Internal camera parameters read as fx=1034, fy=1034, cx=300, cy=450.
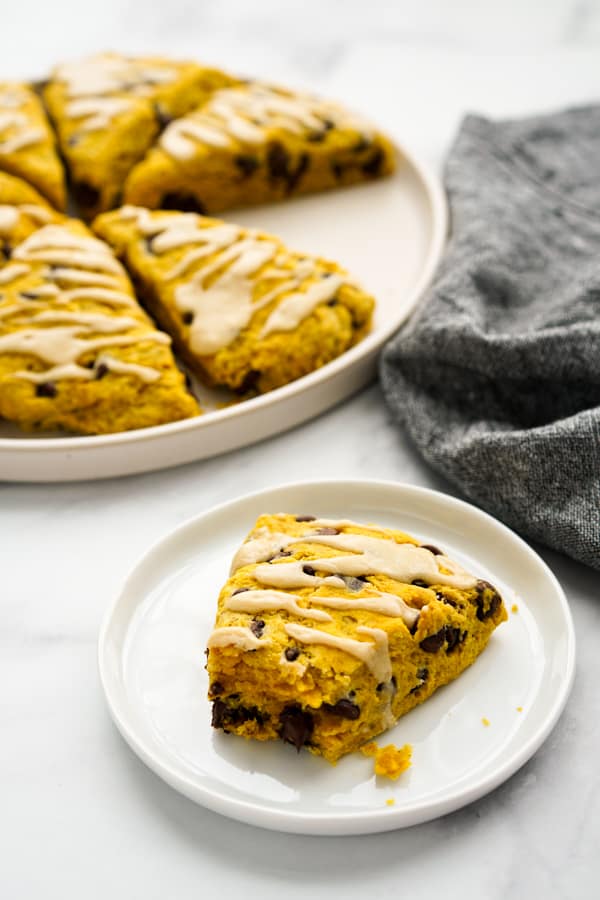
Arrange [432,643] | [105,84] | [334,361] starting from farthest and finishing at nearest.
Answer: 1. [105,84]
2. [334,361]
3. [432,643]

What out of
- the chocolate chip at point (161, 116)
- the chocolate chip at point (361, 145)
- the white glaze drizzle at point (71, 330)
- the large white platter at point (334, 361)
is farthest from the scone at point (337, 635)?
the chocolate chip at point (161, 116)

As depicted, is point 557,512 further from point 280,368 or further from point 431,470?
point 280,368

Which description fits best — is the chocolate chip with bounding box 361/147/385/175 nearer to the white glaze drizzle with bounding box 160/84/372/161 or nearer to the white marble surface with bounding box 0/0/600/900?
the white glaze drizzle with bounding box 160/84/372/161

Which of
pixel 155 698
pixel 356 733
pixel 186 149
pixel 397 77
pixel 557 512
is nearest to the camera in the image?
pixel 356 733

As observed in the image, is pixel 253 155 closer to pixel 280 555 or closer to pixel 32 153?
pixel 32 153

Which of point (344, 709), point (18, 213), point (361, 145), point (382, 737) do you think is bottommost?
point (382, 737)

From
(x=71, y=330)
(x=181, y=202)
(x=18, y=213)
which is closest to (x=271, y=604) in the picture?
(x=71, y=330)

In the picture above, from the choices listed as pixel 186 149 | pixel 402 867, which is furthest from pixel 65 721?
pixel 186 149

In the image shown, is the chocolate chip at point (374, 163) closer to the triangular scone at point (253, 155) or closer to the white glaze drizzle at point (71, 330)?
the triangular scone at point (253, 155)

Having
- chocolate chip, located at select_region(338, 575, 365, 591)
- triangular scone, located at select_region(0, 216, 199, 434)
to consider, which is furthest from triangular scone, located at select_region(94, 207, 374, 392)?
chocolate chip, located at select_region(338, 575, 365, 591)
